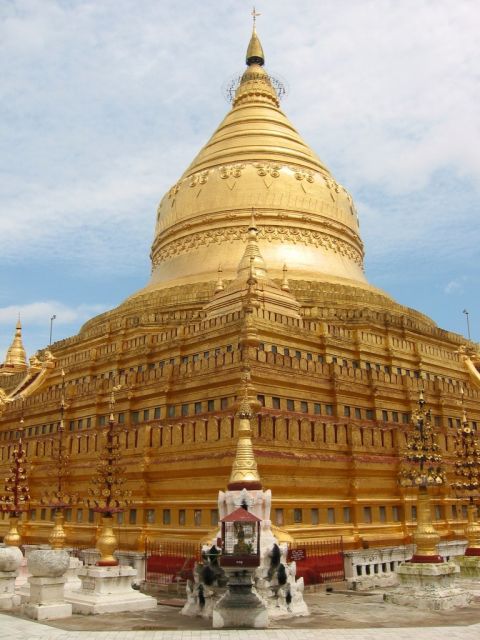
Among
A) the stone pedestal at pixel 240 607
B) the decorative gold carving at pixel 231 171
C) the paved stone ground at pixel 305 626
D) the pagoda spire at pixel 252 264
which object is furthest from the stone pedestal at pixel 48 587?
the decorative gold carving at pixel 231 171

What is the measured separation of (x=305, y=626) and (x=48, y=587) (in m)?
6.74

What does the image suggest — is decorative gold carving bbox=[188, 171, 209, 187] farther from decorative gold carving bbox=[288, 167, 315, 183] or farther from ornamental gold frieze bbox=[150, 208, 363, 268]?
decorative gold carving bbox=[288, 167, 315, 183]

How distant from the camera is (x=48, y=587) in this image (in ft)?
59.9

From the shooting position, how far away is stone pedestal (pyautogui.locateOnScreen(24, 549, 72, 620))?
17906mm

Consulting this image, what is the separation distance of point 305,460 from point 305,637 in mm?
12099

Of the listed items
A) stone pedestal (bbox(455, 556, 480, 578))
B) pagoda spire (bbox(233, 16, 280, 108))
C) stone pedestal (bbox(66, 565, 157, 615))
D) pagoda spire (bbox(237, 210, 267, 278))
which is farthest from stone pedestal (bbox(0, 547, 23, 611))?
pagoda spire (bbox(233, 16, 280, 108))

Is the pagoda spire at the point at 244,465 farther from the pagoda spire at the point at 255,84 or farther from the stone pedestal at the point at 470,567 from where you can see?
the pagoda spire at the point at 255,84

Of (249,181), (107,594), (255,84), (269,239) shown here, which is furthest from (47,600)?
(255,84)

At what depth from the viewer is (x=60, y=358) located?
4331 centimetres

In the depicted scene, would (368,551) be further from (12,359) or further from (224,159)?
(12,359)

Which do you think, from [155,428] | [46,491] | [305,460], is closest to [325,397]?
[305,460]

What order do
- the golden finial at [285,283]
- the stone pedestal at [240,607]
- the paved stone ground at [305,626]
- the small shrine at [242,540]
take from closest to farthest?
1. the paved stone ground at [305,626]
2. the stone pedestal at [240,607]
3. the small shrine at [242,540]
4. the golden finial at [285,283]

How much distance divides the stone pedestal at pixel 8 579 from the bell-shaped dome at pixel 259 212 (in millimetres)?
24139

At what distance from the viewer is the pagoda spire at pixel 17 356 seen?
5412 centimetres
